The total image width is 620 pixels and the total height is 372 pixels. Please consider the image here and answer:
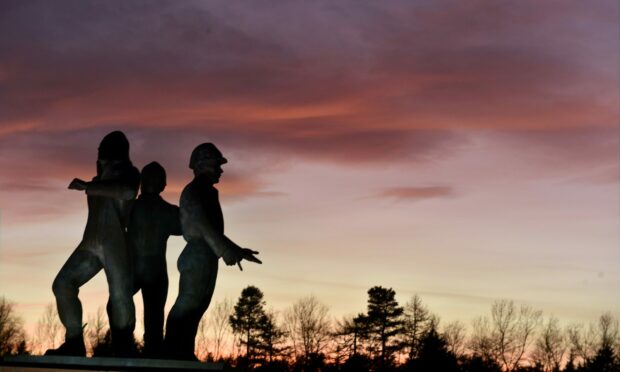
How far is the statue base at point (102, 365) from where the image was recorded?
12.5 m

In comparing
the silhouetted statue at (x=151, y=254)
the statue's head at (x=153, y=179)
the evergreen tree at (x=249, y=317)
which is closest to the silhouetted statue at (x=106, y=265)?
the silhouetted statue at (x=151, y=254)

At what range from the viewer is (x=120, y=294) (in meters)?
13.3

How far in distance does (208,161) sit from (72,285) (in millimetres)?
2367

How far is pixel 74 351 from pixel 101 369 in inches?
31.7

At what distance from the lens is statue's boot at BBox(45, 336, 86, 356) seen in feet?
42.7

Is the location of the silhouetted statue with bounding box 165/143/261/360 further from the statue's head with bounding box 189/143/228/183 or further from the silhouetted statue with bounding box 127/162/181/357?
the silhouetted statue with bounding box 127/162/181/357

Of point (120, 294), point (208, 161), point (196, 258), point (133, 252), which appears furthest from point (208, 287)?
point (208, 161)

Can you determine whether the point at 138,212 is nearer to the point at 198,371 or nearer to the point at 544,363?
the point at 198,371

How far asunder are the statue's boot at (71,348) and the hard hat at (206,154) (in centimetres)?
271

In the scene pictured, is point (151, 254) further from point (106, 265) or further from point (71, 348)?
point (71, 348)

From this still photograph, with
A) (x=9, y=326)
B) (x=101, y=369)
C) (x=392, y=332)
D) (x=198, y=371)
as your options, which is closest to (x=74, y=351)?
(x=101, y=369)

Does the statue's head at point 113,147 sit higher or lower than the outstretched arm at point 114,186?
higher

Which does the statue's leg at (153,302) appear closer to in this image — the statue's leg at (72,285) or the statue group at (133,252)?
the statue group at (133,252)

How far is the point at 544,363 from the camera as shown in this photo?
205 feet
